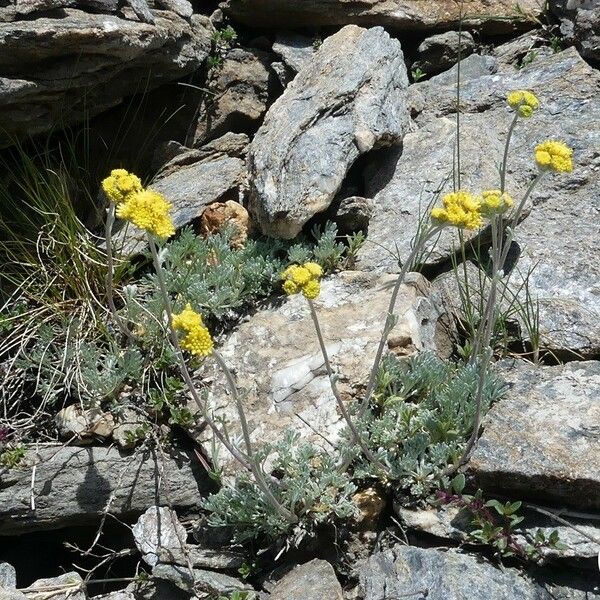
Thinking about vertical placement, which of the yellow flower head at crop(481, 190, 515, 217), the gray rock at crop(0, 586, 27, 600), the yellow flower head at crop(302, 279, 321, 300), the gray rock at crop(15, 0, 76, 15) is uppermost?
the gray rock at crop(15, 0, 76, 15)

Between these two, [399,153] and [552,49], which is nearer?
[399,153]

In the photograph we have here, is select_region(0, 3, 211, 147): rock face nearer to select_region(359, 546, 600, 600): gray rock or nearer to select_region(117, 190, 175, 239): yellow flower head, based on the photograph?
select_region(117, 190, 175, 239): yellow flower head

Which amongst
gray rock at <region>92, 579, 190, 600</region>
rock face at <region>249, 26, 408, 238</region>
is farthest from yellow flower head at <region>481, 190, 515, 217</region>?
gray rock at <region>92, 579, 190, 600</region>

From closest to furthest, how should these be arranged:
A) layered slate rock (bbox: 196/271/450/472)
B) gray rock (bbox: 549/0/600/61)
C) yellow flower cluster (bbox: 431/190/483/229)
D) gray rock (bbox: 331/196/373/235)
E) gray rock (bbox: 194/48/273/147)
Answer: yellow flower cluster (bbox: 431/190/483/229)
layered slate rock (bbox: 196/271/450/472)
gray rock (bbox: 331/196/373/235)
gray rock (bbox: 549/0/600/61)
gray rock (bbox: 194/48/273/147)

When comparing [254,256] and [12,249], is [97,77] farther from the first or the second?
[254,256]

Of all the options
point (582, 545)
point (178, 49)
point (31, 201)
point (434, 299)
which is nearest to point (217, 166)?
point (178, 49)

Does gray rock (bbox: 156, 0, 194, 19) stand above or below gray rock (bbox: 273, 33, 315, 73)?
above

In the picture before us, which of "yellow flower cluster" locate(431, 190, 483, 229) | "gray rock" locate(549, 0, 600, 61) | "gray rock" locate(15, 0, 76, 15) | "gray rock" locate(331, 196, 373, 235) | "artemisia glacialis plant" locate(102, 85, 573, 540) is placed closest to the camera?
"yellow flower cluster" locate(431, 190, 483, 229)
